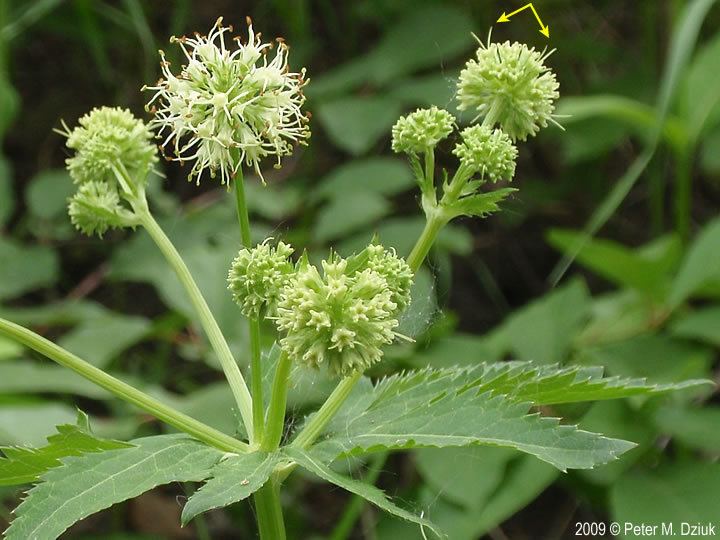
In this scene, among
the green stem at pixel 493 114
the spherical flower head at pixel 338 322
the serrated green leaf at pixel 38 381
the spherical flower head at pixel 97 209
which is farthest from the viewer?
the serrated green leaf at pixel 38 381

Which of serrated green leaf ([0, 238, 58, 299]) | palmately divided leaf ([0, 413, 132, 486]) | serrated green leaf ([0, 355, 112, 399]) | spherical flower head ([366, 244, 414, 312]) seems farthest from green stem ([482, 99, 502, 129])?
serrated green leaf ([0, 238, 58, 299])

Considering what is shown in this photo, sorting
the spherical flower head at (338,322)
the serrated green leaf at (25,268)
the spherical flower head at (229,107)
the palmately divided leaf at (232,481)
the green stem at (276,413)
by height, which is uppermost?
the serrated green leaf at (25,268)

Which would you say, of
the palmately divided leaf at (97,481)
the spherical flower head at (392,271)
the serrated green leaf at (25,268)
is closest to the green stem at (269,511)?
the palmately divided leaf at (97,481)

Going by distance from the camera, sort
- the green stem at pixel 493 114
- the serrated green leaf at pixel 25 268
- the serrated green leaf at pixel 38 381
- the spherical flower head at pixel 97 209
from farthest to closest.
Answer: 1. the serrated green leaf at pixel 25 268
2. the serrated green leaf at pixel 38 381
3. the spherical flower head at pixel 97 209
4. the green stem at pixel 493 114

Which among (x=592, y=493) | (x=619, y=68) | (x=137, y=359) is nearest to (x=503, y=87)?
(x=592, y=493)

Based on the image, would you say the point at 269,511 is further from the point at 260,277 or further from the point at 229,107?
the point at 229,107

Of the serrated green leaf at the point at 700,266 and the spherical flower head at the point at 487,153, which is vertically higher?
the spherical flower head at the point at 487,153

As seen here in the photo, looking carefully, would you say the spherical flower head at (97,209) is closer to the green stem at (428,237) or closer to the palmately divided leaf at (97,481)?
the palmately divided leaf at (97,481)

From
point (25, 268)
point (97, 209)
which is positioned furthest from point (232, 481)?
point (25, 268)
